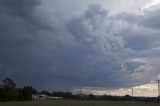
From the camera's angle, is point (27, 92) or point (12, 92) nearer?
point (12, 92)

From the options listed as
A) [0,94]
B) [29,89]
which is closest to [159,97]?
[29,89]

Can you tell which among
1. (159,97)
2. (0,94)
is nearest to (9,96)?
(0,94)

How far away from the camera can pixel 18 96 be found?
179m

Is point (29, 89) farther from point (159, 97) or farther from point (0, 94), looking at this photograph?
point (159, 97)

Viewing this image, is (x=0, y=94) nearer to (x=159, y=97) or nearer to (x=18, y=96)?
(x=18, y=96)

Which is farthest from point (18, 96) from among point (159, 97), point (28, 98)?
point (159, 97)

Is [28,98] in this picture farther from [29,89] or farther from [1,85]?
[1,85]

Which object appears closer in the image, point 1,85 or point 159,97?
point 159,97

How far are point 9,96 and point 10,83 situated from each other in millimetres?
9009

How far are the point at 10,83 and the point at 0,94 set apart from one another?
304 inches

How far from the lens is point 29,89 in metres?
182

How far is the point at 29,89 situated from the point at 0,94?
1502cm

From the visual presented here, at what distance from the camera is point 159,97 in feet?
528

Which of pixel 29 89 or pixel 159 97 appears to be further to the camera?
pixel 29 89
